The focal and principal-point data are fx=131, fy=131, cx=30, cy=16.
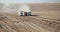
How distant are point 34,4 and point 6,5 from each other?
487 millimetres

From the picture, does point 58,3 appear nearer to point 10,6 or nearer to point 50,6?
point 50,6

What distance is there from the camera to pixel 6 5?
2.18m

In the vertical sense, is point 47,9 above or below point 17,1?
below

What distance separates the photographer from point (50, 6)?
227 cm

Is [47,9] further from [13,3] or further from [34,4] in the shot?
[13,3]

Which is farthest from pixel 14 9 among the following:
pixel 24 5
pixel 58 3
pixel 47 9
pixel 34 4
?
pixel 58 3

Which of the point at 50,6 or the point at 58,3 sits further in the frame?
the point at 58,3

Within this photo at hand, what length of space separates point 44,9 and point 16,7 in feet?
1.52

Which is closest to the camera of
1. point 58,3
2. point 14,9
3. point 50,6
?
point 14,9

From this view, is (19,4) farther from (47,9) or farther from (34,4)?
(47,9)

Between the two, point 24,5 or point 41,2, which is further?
point 41,2

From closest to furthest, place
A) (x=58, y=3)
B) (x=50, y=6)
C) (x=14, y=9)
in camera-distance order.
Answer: (x=14, y=9) < (x=50, y=6) < (x=58, y=3)

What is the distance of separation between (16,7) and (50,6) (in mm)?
588

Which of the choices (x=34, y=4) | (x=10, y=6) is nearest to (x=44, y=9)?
(x=34, y=4)
